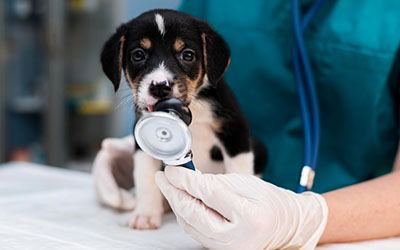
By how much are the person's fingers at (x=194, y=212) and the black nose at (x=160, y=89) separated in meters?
0.14

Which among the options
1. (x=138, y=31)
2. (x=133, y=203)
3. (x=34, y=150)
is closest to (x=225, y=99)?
(x=138, y=31)

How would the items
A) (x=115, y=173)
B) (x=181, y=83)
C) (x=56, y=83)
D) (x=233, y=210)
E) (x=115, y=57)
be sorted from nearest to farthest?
1. (x=233, y=210)
2. (x=181, y=83)
3. (x=115, y=57)
4. (x=115, y=173)
5. (x=56, y=83)

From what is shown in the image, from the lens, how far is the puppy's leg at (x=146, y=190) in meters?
1.08

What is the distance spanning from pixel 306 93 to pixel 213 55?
0.37 metres

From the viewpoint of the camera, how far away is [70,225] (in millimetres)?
1067

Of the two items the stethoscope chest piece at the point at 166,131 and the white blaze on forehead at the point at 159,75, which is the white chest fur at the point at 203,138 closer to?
the white blaze on forehead at the point at 159,75

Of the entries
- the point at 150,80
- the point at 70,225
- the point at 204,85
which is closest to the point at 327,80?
the point at 204,85

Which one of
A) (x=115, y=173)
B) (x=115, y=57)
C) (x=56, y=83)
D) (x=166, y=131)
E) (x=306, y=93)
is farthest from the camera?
(x=56, y=83)

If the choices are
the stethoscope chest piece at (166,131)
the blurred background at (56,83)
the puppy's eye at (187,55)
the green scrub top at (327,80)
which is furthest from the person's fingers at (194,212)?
the blurred background at (56,83)

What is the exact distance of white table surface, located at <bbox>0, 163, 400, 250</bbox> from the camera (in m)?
0.93

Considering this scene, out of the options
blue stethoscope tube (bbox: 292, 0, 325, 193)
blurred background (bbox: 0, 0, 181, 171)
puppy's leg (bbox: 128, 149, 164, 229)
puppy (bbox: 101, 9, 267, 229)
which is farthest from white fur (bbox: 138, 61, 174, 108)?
blurred background (bbox: 0, 0, 181, 171)

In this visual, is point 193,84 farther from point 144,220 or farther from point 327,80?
point 327,80

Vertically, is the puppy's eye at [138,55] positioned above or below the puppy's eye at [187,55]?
below

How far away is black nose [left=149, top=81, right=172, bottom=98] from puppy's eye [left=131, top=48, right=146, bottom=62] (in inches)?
3.9
